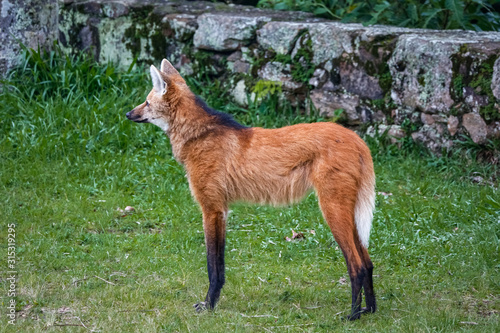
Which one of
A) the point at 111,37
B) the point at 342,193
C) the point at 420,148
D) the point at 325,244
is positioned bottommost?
the point at 325,244

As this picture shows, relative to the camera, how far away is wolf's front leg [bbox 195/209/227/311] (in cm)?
337

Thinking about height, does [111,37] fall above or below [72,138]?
above

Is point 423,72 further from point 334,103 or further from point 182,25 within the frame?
point 182,25

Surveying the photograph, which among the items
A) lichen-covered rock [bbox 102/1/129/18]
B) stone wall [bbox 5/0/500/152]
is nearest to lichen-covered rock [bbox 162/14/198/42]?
stone wall [bbox 5/0/500/152]

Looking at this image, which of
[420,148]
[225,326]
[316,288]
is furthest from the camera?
[420,148]

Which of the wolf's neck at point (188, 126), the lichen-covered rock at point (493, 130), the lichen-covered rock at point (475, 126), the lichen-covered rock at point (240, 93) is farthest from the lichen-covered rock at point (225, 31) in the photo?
the wolf's neck at point (188, 126)

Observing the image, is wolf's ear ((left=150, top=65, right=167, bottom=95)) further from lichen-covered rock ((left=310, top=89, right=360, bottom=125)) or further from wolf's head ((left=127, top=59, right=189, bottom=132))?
lichen-covered rock ((left=310, top=89, right=360, bottom=125))

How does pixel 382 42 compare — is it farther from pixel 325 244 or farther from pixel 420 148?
pixel 325 244

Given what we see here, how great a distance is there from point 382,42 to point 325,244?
7.95 ft

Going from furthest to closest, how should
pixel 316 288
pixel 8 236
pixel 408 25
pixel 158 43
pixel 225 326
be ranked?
1. pixel 158 43
2. pixel 408 25
3. pixel 8 236
4. pixel 316 288
5. pixel 225 326

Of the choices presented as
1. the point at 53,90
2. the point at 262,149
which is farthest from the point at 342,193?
the point at 53,90

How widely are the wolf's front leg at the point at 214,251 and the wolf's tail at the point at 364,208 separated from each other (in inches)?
32.0

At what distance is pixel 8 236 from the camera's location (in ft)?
14.0

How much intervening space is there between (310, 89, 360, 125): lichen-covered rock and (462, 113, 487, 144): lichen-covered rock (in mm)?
1081
